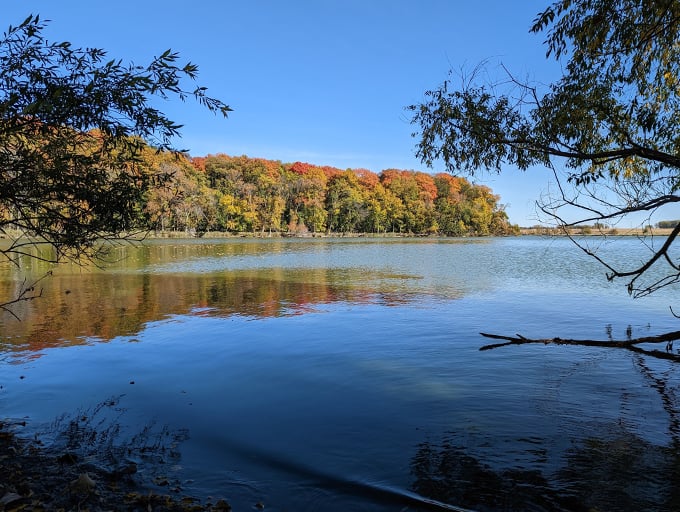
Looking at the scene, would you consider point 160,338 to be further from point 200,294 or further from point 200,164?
point 200,164

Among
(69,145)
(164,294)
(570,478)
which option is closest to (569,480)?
(570,478)

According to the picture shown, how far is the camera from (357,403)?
6.44 m

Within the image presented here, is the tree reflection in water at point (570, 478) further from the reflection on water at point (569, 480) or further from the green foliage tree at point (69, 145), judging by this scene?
the green foliage tree at point (69, 145)

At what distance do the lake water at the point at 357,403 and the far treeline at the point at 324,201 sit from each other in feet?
203

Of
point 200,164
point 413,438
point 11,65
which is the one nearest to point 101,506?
point 413,438

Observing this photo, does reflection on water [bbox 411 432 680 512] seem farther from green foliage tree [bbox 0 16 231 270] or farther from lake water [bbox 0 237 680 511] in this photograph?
green foliage tree [bbox 0 16 231 270]

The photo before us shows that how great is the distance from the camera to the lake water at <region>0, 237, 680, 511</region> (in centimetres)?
425

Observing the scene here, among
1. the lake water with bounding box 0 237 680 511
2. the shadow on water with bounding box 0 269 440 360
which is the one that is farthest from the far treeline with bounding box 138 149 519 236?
the lake water with bounding box 0 237 680 511

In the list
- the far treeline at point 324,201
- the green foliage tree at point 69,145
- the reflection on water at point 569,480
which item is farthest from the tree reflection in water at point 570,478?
the far treeline at point 324,201

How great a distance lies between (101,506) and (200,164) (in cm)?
10182

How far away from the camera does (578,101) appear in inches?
236

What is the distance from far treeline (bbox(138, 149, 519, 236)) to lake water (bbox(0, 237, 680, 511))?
61920 millimetres

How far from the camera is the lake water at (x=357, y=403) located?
425 cm

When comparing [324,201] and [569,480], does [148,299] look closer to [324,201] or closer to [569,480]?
[569,480]
